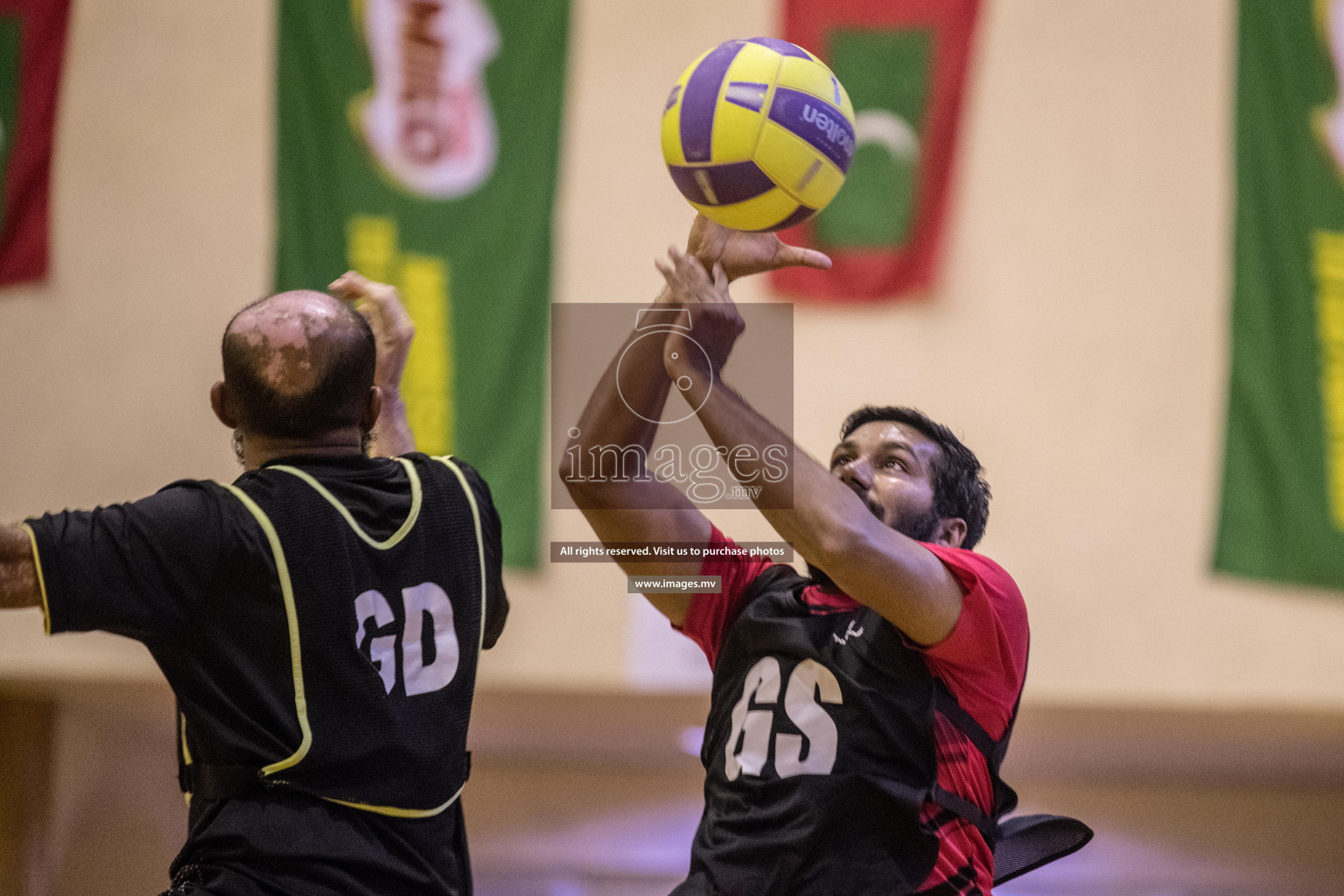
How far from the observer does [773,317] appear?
17.6 feet

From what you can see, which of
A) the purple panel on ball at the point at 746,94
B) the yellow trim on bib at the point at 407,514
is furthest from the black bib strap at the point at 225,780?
the purple panel on ball at the point at 746,94

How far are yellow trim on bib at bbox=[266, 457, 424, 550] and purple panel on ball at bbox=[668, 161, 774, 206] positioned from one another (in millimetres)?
787

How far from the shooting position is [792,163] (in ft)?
7.83

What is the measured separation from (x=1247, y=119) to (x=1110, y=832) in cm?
389

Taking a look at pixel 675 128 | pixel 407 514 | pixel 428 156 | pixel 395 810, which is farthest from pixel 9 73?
pixel 395 810

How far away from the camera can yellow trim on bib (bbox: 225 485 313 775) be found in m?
1.81

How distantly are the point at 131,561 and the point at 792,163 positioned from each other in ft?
4.59

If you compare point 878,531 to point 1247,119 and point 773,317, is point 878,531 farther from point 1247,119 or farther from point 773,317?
point 1247,119

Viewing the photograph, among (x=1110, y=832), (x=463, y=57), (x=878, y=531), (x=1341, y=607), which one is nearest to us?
(x=878, y=531)

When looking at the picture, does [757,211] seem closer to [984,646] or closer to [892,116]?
[984,646]

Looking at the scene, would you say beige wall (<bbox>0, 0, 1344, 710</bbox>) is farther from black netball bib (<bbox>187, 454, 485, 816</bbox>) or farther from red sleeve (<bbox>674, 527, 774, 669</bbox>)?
black netball bib (<bbox>187, 454, 485, 816</bbox>)

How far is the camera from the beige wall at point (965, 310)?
210 inches

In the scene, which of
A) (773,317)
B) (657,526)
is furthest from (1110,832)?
(657,526)

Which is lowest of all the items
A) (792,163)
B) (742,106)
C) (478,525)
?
(478,525)
